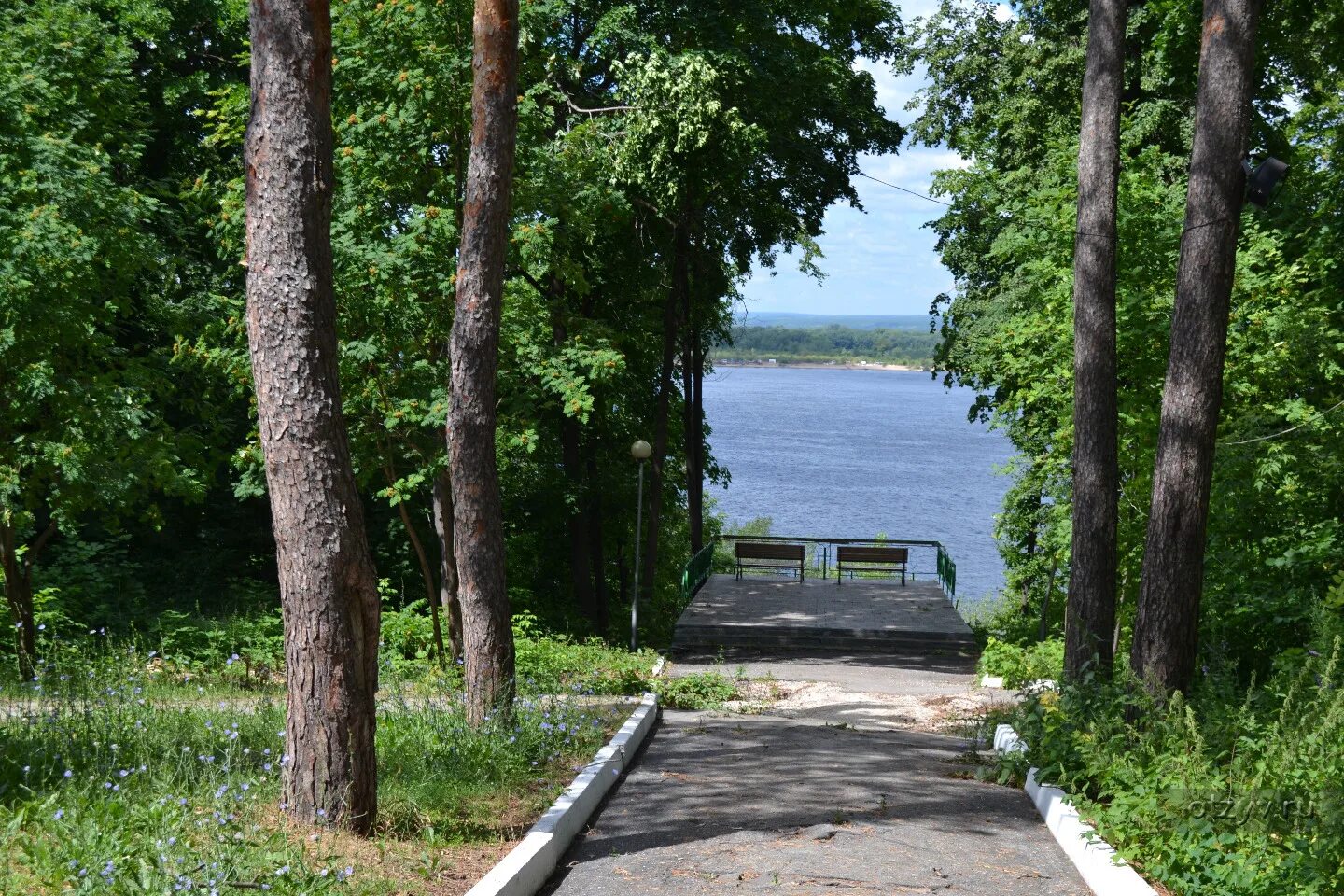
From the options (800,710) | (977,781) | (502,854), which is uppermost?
(502,854)

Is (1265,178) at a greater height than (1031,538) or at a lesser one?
greater

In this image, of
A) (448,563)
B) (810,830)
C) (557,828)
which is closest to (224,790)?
(557,828)

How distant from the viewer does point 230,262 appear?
62.5 feet

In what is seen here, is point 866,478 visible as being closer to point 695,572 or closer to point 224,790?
point 695,572

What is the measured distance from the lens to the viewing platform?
68.4 feet

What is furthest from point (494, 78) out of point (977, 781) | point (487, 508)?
point (977, 781)

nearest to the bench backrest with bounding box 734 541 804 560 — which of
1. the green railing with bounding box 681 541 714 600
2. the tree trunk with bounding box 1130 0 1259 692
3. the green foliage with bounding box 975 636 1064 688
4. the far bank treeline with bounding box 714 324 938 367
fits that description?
the green railing with bounding box 681 541 714 600

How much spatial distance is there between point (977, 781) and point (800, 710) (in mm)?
4943

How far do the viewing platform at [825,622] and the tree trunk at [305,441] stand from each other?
15.1 metres

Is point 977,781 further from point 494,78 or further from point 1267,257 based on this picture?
point 1267,257

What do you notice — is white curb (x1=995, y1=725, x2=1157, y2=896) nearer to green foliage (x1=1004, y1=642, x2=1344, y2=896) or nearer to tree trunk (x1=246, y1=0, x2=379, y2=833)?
green foliage (x1=1004, y1=642, x2=1344, y2=896)

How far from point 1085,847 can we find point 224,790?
390 centimetres

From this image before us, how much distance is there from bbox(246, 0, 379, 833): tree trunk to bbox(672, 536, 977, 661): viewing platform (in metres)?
15.1

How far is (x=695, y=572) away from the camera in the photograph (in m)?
26.0
